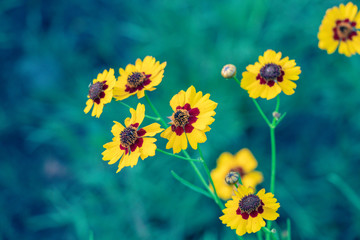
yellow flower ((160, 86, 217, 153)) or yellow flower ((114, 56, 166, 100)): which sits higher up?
yellow flower ((114, 56, 166, 100))

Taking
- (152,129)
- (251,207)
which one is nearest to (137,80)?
(152,129)

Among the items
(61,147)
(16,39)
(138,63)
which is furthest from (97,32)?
(138,63)

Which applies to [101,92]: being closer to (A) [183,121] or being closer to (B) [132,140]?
(B) [132,140]

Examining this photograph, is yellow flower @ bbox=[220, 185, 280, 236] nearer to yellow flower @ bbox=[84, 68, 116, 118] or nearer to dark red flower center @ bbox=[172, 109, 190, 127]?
dark red flower center @ bbox=[172, 109, 190, 127]

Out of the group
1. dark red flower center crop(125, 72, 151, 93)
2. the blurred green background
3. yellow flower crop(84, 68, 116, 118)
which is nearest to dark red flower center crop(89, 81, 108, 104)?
yellow flower crop(84, 68, 116, 118)

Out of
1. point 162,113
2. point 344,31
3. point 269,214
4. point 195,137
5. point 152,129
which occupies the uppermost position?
point 162,113

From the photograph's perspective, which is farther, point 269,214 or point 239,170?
point 239,170
